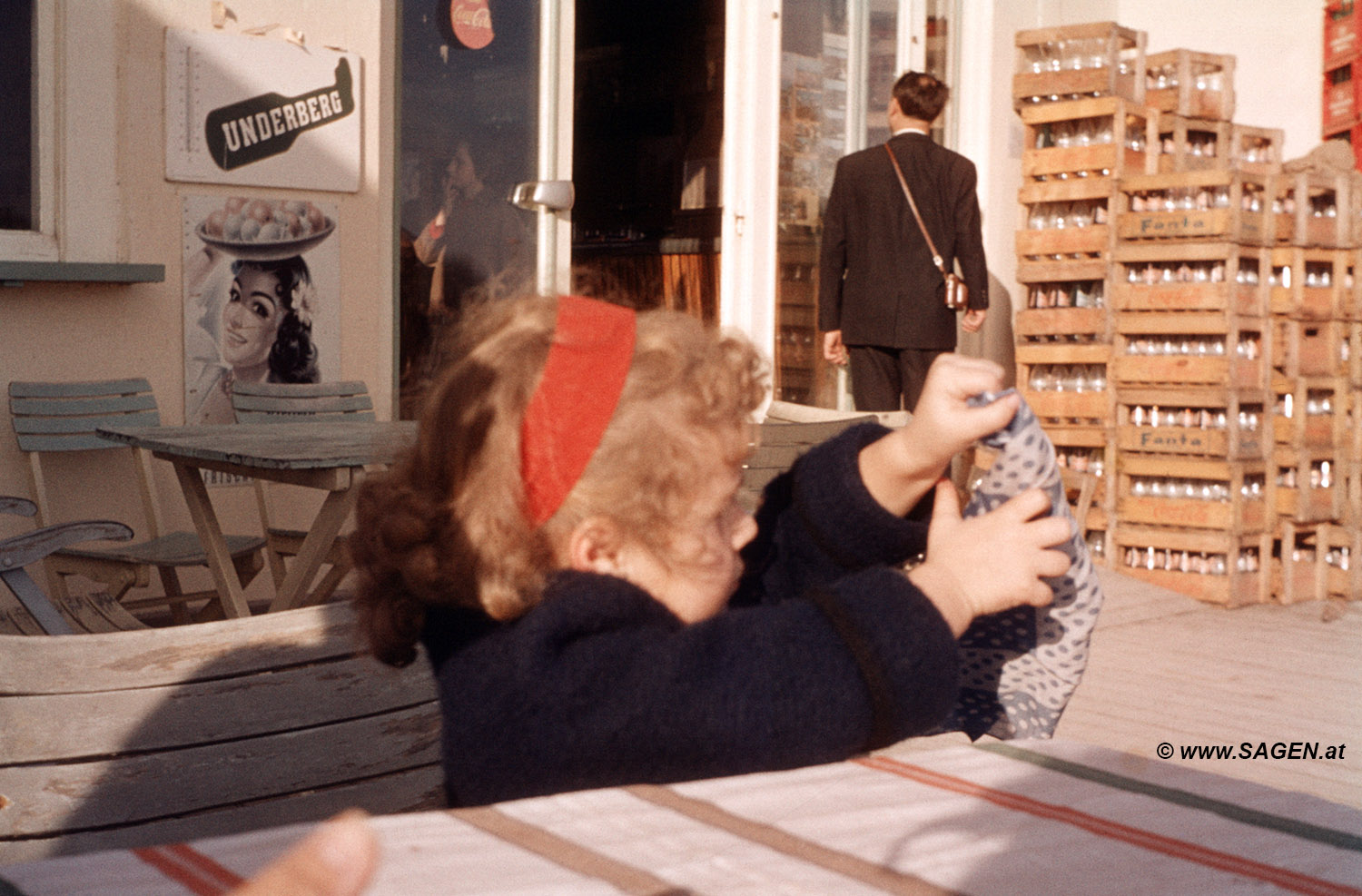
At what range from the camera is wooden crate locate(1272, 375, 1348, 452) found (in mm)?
6402

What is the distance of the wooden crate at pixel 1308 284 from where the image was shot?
21.0 ft

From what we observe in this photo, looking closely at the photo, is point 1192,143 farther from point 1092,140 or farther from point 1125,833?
point 1125,833

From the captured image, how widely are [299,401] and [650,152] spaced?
396 centimetres

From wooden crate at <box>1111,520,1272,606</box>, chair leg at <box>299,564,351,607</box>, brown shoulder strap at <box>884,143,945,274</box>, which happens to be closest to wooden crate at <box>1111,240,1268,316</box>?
wooden crate at <box>1111,520,1272,606</box>

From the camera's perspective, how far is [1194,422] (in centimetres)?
632

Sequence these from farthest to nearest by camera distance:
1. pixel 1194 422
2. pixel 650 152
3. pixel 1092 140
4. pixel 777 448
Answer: pixel 650 152, pixel 1092 140, pixel 1194 422, pixel 777 448

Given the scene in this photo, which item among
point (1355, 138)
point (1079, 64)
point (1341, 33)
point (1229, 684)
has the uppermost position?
point (1341, 33)

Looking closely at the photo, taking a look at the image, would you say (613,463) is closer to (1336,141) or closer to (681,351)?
(681,351)

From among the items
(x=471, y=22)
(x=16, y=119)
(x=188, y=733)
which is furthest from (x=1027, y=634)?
(x=471, y=22)

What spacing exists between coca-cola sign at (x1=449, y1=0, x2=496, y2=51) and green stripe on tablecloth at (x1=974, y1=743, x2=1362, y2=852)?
504 cm

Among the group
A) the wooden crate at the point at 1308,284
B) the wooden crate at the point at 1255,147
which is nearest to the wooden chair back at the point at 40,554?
the wooden crate at the point at 1308,284

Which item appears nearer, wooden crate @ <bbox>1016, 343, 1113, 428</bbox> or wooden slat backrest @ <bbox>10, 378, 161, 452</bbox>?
wooden slat backrest @ <bbox>10, 378, 161, 452</bbox>

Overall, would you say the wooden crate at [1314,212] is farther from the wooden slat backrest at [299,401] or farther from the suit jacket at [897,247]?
the wooden slat backrest at [299,401]

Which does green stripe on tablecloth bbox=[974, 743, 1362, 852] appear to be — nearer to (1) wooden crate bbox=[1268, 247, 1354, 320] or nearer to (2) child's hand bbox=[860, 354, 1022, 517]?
(2) child's hand bbox=[860, 354, 1022, 517]
